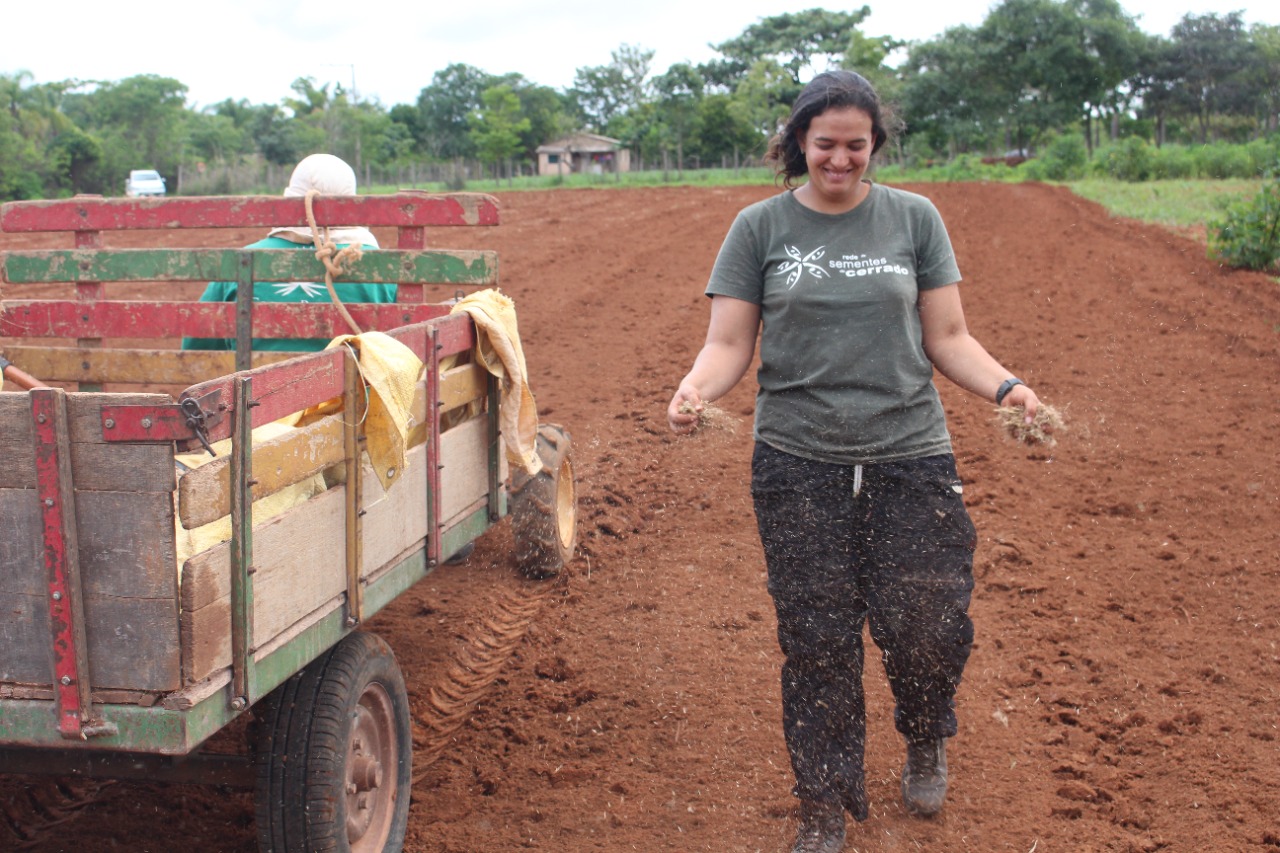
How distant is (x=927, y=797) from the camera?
12.1 ft

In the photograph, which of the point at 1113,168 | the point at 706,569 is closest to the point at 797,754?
the point at 706,569

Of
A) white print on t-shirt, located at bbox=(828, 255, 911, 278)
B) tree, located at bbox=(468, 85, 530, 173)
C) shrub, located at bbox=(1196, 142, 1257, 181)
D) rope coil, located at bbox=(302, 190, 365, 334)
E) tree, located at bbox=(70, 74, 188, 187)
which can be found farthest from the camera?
tree, located at bbox=(70, 74, 188, 187)

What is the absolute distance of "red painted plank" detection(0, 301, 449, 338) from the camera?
4953 mm

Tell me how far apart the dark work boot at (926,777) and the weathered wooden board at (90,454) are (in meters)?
2.23

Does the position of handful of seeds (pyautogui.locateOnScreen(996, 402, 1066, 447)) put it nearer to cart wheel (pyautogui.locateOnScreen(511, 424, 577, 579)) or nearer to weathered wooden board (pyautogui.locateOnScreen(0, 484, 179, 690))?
weathered wooden board (pyautogui.locateOnScreen(0, 484, 179, 690))

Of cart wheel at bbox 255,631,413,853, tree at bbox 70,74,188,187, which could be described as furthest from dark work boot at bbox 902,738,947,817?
tree at bbox 70,74,188,187

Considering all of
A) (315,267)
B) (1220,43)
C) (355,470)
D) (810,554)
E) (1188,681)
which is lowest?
(1188,681)

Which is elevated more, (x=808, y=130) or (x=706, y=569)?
(x=808, y=130)

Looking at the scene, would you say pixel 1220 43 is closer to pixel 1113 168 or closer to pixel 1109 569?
pixel 1113 168

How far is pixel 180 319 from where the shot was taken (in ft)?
16.7

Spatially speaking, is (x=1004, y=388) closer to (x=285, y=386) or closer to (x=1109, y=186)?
(x=285, y=386)

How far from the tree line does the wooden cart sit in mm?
46588

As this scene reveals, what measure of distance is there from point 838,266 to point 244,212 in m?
2.75

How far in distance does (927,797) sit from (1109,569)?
8.42 feet
